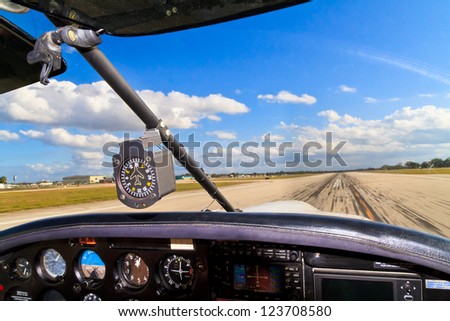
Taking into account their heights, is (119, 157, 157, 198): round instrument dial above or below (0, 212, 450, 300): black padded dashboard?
above

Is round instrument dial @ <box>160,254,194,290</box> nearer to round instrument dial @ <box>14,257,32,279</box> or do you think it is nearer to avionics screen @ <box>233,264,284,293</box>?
avionics screen @ <box>233,264,284,293</box>

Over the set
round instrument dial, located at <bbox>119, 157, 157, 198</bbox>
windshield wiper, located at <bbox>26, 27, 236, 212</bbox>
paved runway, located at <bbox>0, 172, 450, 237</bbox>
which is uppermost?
windshield wiper, located at <bbox>26, 27, 236, 212</bbox>

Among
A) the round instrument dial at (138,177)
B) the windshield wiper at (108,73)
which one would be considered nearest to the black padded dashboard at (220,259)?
the round instrument dial at (138,177)

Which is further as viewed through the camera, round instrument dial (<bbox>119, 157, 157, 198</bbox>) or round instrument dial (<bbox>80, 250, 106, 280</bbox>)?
round instrument dial (<bbox>80, 250, 106, 280</bbox>)

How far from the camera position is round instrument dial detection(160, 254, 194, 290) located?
7.34 feet

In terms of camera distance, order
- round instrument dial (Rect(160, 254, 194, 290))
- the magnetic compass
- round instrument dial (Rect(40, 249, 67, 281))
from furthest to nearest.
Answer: round instrument dial (Rect(40, 249, 67, 281))
round instrument dial (Rect(160, 254, 194, 290))
the magnetic compass

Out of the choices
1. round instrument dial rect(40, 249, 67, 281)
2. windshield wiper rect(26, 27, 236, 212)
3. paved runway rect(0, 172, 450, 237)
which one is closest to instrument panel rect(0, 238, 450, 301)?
round instrument dial rect(40, 249, 67, 281)

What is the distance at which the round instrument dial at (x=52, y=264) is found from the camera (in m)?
2.46

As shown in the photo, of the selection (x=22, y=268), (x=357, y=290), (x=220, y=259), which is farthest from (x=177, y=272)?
(x=22, y=268)

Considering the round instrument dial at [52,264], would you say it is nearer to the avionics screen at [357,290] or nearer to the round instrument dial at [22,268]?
the round instrument dial at [22,268]

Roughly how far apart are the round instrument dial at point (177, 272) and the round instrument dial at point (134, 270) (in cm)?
15
